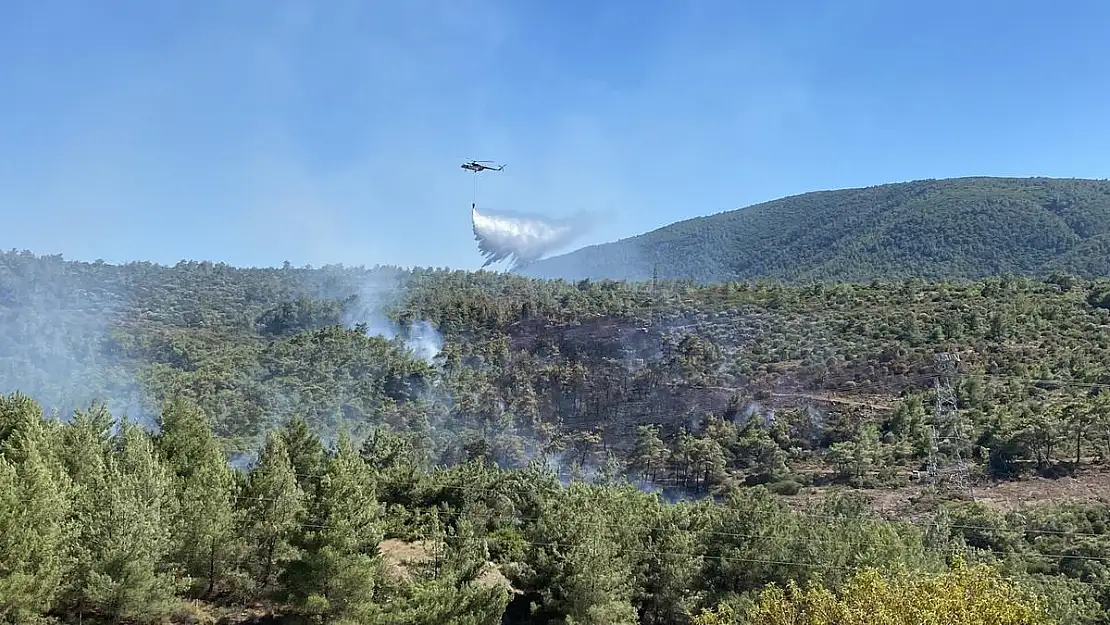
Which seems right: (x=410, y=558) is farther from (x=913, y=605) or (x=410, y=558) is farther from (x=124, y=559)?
(x=913, y=605)

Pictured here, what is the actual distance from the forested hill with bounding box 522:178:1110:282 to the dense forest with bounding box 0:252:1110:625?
42.5 m

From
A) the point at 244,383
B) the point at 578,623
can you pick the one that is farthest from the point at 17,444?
the point at 244,383

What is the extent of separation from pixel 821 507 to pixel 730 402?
83.7ft

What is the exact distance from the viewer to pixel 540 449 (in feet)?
196

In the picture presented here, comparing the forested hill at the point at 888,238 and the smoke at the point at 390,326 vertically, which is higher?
the forested hill at the point at 888,238

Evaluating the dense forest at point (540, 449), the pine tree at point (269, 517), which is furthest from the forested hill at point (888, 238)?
the pine tree at point (269, 517)

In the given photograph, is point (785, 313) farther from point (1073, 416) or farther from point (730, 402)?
point (1073, 416)

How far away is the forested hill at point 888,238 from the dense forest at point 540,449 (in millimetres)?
42501

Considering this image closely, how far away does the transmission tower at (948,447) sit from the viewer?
43562 millimetres

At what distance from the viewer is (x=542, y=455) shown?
5778 cm

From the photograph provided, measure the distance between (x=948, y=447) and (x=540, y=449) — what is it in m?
28.3

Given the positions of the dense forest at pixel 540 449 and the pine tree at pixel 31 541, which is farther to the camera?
the dense forest at pixel 540 449

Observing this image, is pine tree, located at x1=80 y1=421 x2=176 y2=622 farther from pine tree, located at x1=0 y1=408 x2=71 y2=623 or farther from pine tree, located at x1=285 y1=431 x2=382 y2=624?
pine tree, located at x1=285 y1=431 x2=382 y2=624

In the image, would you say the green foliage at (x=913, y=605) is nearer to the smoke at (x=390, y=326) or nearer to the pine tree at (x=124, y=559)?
the pine tree at (x=124, y=559)
